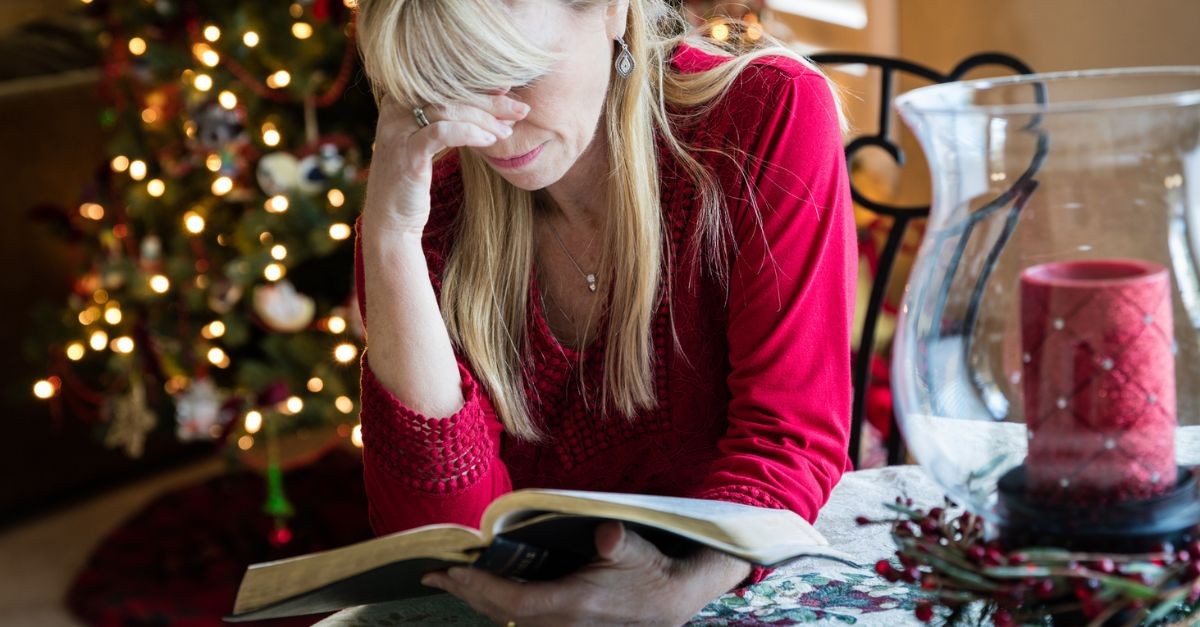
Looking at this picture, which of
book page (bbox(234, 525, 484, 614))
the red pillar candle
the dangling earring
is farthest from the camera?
the dangling earring

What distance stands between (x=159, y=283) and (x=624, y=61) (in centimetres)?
150

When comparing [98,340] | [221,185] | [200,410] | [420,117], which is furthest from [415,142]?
[98,340]

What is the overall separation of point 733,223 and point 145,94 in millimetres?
1735

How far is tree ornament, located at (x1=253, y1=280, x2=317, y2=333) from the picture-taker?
7.47ft

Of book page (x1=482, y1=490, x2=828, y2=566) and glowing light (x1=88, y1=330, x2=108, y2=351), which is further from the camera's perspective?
glowing light (x1=88, y1=330, x2=108, y2=351)

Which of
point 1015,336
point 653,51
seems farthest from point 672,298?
point 1015,336

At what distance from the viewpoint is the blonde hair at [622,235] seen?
117 cm

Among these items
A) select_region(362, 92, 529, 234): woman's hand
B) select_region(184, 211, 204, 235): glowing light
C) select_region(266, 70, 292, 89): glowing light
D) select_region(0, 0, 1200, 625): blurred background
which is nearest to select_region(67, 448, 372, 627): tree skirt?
select_region(0, 0, 1200, 625): blurred background

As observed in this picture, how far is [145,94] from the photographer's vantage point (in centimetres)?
250

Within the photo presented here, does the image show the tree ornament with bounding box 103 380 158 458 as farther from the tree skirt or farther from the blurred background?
the tree skirt

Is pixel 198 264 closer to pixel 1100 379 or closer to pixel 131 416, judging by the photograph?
pixel 131 416

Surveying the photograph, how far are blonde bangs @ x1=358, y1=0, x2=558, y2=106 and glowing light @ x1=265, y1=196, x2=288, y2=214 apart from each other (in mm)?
1311

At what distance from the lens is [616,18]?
1.13 m

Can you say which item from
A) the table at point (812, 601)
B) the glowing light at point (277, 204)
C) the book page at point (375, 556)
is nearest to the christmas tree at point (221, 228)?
the glowing light at point (277, 204)
